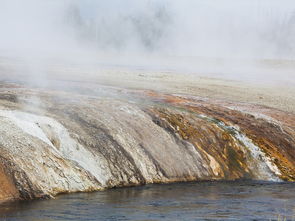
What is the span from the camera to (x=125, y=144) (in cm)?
1700

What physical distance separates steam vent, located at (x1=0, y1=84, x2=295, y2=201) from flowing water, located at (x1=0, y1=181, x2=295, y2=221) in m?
0.60

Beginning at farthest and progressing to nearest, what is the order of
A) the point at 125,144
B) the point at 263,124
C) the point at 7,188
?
1. the point at 263,124
2. the point at 125,144
3. the point at 7,188

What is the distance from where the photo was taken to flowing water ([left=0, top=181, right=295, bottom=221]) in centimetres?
1209

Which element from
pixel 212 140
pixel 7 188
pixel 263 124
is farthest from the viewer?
pixel 263 124

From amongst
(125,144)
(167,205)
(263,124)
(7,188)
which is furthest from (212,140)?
(7,188)

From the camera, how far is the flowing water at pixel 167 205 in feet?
39.7

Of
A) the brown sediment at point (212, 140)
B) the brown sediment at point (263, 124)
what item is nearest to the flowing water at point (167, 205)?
the brown sediment at point (212, 140)

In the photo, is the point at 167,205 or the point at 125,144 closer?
the point at 167,205

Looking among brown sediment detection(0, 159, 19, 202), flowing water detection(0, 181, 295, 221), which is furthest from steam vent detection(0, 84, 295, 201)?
flowing water detection(0, 181, 295, 221)

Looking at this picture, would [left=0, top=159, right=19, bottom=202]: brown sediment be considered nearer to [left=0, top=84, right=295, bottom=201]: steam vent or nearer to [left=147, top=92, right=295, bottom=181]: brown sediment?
[left=0, top=84, right=295, bottom=201]: steam vent

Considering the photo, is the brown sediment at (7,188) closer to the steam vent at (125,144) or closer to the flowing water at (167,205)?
the steam vent at (125,144)

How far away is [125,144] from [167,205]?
153 inches

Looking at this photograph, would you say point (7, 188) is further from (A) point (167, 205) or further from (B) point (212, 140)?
(B) point (212, 140)

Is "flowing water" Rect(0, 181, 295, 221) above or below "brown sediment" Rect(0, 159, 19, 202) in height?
below
